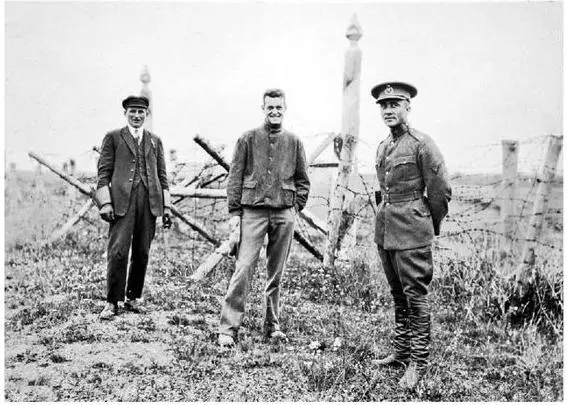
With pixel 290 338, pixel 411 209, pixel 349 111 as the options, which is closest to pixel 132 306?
pixel 290 338

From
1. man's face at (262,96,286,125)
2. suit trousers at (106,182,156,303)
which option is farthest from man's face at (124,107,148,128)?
man's face at (262,96,286,125)

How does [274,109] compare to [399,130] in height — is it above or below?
above

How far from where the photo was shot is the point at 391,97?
13.1 ft

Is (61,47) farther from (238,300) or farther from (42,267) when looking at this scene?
(238,300)

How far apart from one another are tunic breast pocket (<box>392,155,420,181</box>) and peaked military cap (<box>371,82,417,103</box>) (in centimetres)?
48

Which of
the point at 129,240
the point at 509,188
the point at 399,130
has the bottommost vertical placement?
the point at 129,240

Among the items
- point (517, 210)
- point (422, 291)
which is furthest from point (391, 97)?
point (517, 210)

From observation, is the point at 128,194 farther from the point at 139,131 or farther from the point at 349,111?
the point at 349,111

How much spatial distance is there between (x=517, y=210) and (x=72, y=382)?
18.0ft

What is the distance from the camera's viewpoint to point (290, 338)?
481 centimetres

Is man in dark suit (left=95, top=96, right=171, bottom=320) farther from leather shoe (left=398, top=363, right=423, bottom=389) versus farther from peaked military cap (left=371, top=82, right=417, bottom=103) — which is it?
leather shoe (left=398, top=363, right=423, bottom=389)

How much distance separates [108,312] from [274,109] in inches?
104

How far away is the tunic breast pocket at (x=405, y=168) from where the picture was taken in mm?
3982

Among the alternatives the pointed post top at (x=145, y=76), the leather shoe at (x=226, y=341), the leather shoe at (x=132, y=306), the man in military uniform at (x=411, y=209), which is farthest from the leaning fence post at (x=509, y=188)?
the pointed post top at (x=145, y=76)
